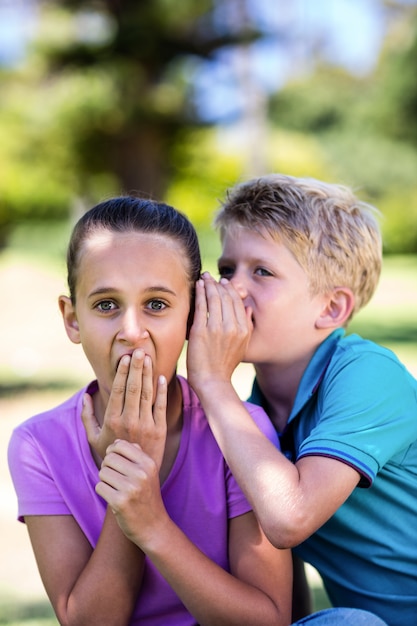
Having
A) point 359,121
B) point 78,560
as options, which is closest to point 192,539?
point 78,560

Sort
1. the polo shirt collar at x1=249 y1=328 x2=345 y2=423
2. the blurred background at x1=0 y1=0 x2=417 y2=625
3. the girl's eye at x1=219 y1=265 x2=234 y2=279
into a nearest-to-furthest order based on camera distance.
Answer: the polo shirt collar at x1=249 y1=328 x2=345 y2=423
the girl's eye at x1=219 y1=265 x2=234 y2=279
the blurred background at x1=0 y1=0 x2=417 y2=625

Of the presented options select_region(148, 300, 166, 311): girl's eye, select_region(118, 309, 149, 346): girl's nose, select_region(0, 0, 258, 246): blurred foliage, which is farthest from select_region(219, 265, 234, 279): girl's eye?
select_region(0, 0, 258, 246): blurred foliage

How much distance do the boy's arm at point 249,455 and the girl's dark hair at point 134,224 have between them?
0.42 ft

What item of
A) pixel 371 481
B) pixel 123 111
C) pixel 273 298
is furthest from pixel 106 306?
pixel 123 111

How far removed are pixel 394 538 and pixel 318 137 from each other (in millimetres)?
43688

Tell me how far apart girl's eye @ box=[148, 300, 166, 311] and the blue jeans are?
975mm

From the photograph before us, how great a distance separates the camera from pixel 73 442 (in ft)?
9.18

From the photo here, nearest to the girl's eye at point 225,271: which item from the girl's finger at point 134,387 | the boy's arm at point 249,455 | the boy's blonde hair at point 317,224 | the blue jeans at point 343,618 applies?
the boy's blonde hair at point 317,224

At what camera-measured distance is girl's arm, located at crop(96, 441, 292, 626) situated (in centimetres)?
241

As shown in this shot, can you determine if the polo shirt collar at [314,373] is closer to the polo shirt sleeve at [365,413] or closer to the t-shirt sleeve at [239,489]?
the polo shirt sleeve at [365,413]

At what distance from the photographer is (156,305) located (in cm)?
265

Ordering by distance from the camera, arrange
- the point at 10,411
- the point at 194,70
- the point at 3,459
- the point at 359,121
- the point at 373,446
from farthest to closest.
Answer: the point at 359,121, the point at 194,70, the point at 10,411, the point at 3,459, the point at 373,446

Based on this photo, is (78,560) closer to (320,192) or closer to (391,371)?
(391,371)

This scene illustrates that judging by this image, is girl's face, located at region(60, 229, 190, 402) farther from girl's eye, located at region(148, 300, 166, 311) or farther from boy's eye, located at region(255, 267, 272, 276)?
boy's eye, located at region(255, 267, 272, 276)
